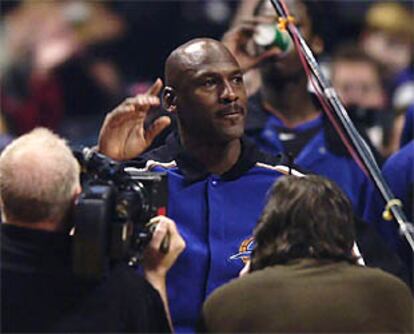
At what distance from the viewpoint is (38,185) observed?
416cm

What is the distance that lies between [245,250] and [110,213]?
2.69ft

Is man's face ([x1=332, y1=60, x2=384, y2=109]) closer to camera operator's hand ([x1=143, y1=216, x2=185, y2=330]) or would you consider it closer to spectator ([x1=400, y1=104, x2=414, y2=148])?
spectator ([x1=400, y1=104, x2=414, y2=148])

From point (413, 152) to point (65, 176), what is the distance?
2.28 meters

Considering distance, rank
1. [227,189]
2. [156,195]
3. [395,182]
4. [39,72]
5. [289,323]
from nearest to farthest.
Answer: [289,323] → [156,195] → [227,189] → [395,182] → [39,72]

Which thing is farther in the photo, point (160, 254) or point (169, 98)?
point (169, 98)

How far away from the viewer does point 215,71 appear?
16.5ft

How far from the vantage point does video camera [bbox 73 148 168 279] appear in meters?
4.10

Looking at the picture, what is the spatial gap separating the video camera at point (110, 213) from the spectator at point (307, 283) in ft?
0.99

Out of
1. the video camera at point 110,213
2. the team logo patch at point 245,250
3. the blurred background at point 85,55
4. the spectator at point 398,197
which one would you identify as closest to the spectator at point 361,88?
the blurred background at point 85,55

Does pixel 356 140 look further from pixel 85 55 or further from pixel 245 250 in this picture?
pixel 85 55

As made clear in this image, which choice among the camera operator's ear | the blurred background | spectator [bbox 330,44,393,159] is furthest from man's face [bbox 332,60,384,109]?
the camera operator's ear

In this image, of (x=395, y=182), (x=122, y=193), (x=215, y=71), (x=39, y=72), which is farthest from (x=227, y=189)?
(x=39, y=72)

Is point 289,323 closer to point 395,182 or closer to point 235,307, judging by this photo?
point 235,307

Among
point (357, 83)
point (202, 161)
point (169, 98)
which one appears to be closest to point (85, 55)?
point (357, 83)
